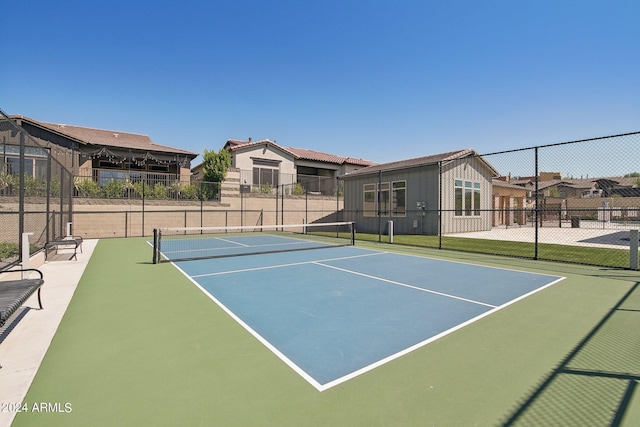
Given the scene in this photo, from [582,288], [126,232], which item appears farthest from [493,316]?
[126,232]

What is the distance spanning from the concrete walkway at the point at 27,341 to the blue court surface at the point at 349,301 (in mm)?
2240

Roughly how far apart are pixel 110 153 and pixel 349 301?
2417cm

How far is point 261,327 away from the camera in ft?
14.5

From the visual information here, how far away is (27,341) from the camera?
156 inches

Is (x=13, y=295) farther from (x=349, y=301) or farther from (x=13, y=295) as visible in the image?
(x=349, y=301)

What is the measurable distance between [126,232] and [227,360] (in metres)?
19.1

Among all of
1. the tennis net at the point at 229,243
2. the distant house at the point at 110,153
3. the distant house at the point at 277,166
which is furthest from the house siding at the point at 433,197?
the distant house at the point at 110,153

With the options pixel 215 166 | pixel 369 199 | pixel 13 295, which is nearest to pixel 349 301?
pixel 13 295

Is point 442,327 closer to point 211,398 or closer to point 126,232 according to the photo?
point 211,398

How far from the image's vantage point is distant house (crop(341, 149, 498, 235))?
755 inches

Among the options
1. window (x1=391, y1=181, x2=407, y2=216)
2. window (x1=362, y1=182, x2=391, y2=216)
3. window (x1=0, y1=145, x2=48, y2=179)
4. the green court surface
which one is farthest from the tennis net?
the green court surface

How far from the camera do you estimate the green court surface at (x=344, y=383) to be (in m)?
2.52

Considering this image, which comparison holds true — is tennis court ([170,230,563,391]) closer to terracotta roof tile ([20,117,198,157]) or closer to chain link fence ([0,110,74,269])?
Result: chain link fence ([0,110,74,269])

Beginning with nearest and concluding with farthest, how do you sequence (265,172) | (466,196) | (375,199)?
(466,196) → (375,199) → (265,172)
